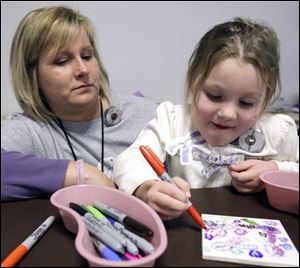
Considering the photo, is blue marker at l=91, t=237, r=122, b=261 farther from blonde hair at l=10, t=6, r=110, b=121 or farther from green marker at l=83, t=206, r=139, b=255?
blonde hair at l=10, t=6, r=110, b=121

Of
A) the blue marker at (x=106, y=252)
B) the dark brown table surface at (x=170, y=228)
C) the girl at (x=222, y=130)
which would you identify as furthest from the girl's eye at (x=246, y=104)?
the blue marker at (x=106, y=252)

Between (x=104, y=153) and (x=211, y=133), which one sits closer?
(x=211, y=133)

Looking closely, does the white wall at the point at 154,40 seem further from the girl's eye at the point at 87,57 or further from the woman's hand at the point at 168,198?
the woman's hand at the point at 168,198

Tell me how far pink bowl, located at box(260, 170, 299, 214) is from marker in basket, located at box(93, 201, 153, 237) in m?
0.14

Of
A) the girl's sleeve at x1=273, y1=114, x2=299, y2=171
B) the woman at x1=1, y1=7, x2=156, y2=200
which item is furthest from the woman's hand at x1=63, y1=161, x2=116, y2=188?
the girl's sleeve at x1=273, y1=114, x2=299, y2=171

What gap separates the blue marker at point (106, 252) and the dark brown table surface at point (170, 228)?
0.06 ft

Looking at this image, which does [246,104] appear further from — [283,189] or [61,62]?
[61,62]

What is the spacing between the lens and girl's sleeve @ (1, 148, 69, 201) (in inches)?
12.9

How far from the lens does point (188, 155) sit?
398 millimetres

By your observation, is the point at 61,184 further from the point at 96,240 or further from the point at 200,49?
the point at 200,49

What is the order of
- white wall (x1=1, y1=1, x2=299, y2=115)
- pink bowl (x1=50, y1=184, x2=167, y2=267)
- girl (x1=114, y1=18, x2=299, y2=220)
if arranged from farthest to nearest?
1. white wall (x1=1, y1=1, x2=299, y2=115)
2. girl (x1=114, y1=18, x2=299, y2=220)
3. pink bowl (x1=50, y1=184, x2=167, y2=267)

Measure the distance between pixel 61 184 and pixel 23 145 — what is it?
0.39 feet

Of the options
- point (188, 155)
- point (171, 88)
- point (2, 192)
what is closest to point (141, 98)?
point (171, 88)

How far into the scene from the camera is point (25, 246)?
245 millimetres
